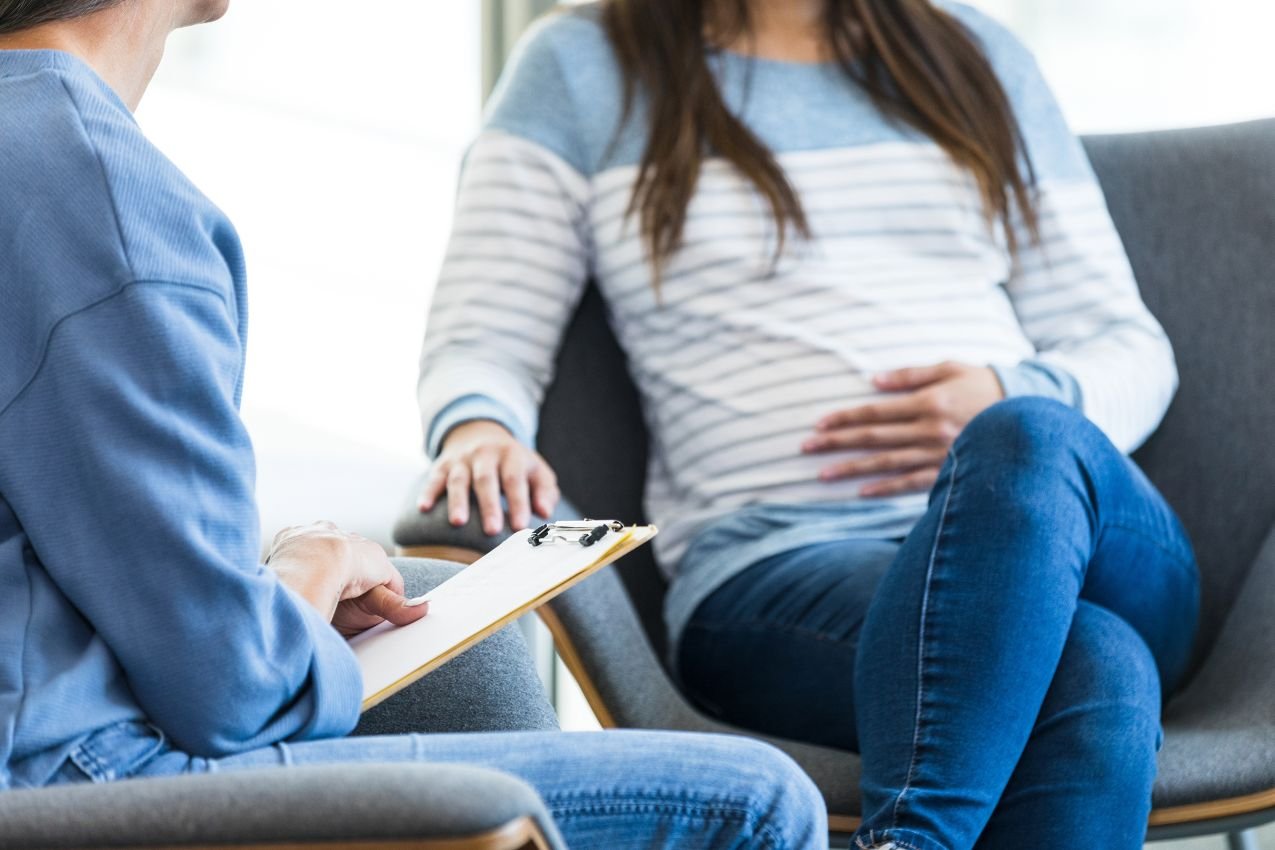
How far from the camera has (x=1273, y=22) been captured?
2.11 metres

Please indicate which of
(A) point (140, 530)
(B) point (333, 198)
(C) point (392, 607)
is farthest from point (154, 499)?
(B) point (333, 198)

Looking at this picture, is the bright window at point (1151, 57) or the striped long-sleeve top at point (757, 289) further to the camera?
the bright window at point (1151, 57)

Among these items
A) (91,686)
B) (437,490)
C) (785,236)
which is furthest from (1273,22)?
(91,686)

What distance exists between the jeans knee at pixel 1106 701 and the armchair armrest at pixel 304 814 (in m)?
0.54

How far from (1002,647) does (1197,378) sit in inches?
27.0

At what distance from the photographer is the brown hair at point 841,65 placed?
149 cm

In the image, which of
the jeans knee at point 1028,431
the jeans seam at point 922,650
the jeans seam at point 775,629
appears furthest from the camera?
the jeans seam at point 775,629

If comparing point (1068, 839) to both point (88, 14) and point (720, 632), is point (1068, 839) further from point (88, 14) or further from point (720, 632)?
point (88, 14)

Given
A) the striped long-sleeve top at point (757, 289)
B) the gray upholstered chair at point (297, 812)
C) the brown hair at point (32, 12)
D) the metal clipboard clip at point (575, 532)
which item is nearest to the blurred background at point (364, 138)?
the striped long-sleeve top at point (757, 289)

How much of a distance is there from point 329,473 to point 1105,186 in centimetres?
120

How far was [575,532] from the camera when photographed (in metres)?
0.95

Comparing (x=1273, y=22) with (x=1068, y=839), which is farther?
(x=1273, y=22)

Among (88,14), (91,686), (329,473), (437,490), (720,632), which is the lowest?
(329,473)

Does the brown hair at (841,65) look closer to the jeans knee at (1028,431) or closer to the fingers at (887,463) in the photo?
the fingers at (887,463)
